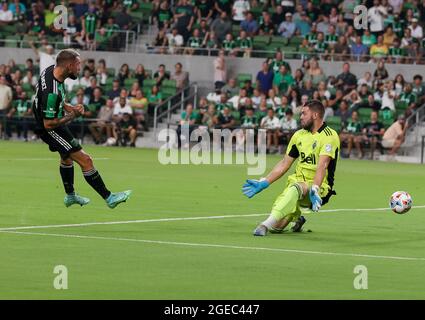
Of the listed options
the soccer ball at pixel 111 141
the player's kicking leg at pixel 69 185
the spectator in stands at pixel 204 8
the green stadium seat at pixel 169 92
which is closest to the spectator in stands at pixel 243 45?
the spectator in stands at pixel 204 8

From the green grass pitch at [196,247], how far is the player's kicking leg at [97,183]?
0.36 m

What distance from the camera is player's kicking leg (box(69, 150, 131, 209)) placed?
17.0 m

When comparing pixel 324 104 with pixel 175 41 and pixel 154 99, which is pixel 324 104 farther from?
pixel 175 41

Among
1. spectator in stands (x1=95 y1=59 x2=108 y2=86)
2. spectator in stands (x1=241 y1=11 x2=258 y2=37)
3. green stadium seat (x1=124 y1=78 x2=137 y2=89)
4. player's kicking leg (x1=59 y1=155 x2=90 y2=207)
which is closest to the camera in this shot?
player's kicking leg (x1=59 y1=155 x2=90 y2=207)

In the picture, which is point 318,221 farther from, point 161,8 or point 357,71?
point 161,8

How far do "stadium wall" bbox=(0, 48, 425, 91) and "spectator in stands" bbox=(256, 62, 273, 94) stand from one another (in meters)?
1.17

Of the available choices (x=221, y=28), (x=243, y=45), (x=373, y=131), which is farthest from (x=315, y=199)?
(x=221, y=28)

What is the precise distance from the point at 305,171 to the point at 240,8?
2613 cm

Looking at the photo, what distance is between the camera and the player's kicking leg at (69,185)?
17.6 metres

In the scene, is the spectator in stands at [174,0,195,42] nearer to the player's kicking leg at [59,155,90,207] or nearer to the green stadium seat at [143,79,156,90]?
the green stadium seat at [143,79,156,90]

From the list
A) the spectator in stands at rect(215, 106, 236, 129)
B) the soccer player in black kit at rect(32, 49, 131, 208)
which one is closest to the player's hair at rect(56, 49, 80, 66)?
the soccer player in black kit at rect(32, 49, 131, 208)

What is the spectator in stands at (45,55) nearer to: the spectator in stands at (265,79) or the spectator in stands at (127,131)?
the spectator in stands at (127,131)

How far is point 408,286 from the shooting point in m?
11.6
